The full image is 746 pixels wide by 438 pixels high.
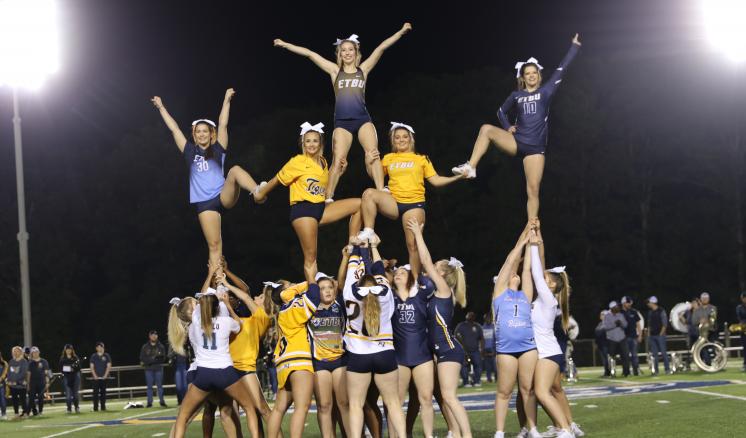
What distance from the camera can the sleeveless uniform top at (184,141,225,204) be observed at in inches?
541

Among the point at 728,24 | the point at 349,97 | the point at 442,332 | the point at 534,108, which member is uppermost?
the point at 728,24

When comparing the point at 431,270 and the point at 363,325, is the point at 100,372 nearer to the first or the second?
the point at 431,270

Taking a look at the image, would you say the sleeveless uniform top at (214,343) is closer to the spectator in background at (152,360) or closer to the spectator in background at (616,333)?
the spectator in background at (152,360)

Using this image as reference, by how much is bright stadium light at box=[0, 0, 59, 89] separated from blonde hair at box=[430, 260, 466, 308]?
1947 cm

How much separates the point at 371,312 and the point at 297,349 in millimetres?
1284

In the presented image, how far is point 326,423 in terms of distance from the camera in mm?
11664

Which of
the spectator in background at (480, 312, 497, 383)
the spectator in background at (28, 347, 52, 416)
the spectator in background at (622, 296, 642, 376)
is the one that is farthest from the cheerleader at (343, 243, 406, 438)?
the spectator in background at (480, 312, 497, 383)

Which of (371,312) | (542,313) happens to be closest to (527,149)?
(542,313)

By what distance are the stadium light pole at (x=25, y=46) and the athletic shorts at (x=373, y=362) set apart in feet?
63.6

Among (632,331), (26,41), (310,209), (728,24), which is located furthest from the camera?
(728,24)

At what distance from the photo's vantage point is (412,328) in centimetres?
1159

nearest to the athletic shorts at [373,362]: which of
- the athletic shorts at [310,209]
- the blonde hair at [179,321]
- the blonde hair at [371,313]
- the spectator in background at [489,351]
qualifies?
the blonde hair at [371,313]

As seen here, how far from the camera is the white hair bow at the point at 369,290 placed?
10711 mm

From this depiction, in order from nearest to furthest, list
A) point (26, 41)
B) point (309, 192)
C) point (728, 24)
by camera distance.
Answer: point (309, 192)
point (26, 41)
point (728, 24)
